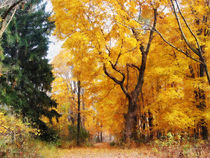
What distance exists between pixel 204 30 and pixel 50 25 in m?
9.66

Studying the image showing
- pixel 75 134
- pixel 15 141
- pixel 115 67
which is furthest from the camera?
pixel 75 134

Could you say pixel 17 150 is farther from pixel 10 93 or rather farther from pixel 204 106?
pixel 204 106

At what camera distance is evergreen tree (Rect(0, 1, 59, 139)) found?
408 inches

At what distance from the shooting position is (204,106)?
31.5 ft

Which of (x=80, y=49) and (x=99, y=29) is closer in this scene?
(x=99, y=29)

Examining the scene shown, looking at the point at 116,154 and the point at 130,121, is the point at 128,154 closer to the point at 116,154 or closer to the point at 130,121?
the point at 116,154

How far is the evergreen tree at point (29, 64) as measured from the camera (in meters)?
10.4

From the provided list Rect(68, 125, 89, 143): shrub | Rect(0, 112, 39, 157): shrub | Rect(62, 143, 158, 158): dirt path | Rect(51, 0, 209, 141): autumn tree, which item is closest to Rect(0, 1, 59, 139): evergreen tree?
Rect(51, 0, 209, 141): autumn tree

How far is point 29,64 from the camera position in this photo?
11.8 m

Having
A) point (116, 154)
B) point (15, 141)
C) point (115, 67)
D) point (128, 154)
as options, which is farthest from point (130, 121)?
point (15, 141)

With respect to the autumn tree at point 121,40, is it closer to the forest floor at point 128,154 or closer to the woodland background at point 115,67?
the woodland background at point 115,67

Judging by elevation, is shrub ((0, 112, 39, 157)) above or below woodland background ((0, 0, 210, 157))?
below

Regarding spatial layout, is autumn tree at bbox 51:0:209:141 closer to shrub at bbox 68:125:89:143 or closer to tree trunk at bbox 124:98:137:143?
tree trunk at bbox 124:98:137:143

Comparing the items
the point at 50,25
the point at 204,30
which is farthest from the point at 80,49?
the point at 204,30
